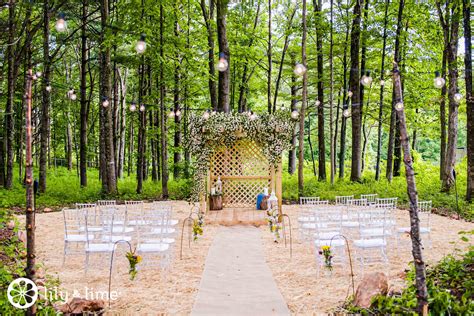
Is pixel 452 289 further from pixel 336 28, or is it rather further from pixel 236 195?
pixel 336 28

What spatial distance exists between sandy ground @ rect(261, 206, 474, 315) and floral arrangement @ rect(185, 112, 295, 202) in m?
3.38

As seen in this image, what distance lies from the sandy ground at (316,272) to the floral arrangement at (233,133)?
338 centimetres

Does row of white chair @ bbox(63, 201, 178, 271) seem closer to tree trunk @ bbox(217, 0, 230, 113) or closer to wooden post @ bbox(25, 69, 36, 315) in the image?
wooden post @ bbox(25, 69, 36, 315)

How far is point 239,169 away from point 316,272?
7.59 metres

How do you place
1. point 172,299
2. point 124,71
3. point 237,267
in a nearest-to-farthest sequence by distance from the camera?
point 172,299, point 237,267, point 124,71

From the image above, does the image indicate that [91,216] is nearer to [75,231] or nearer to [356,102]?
[75,231]

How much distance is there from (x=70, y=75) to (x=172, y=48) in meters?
14.7

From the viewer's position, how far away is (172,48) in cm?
1454

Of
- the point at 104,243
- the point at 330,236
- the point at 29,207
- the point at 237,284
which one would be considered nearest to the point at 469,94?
the point at 330,236

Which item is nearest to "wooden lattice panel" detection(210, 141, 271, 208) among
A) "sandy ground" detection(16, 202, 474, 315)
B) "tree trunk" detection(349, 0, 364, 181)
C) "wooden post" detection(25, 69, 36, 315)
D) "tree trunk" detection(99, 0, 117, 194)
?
"sandy ground" detection(16, 202, 474, 315)

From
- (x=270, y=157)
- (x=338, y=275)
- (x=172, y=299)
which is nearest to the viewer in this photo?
(x=172, y=299)

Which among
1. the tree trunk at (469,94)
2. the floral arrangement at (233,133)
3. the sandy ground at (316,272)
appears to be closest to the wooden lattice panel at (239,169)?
the floral arrangement at (233,133)

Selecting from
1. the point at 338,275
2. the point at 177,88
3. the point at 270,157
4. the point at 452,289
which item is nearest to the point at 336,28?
the point at 177,88

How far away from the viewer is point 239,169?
1401cm
